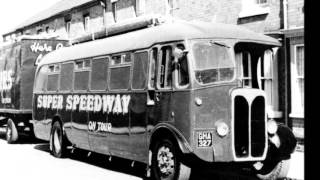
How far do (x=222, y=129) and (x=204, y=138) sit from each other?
34 cm

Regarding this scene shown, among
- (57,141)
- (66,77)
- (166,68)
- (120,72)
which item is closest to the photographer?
→ (166,68)

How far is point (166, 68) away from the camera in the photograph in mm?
8305

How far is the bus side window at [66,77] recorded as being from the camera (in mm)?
12383

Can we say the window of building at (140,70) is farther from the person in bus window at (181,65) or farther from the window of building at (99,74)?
the window of building at (99,74)

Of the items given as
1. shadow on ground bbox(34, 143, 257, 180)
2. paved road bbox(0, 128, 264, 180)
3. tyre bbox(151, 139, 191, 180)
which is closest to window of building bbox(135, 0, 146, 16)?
shadow on ground bbox(34, 143, 257, 180)

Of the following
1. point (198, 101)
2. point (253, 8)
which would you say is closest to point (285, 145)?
point (198, 101)

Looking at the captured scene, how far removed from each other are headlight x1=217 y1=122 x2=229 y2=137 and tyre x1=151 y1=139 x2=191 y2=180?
0.73 meters

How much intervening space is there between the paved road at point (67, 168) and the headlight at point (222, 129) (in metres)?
1.68

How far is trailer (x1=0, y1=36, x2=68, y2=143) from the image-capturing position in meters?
16.4

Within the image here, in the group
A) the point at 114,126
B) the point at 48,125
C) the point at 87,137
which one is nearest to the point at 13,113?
the point at 48,125

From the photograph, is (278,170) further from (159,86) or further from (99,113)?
(99,113)

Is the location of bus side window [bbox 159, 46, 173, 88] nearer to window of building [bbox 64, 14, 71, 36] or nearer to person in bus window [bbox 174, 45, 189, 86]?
person in bus window [bbox 174, 45, 189, 86]

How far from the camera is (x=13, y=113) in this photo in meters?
16.7
